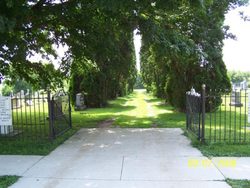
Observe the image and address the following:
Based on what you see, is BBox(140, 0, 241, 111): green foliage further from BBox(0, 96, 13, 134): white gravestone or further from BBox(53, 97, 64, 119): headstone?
BBox(0, 96, 13, 134): white gravestone

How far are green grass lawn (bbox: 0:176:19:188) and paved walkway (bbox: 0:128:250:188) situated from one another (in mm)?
148

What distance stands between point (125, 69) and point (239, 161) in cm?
1633

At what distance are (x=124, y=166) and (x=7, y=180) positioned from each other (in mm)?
2360

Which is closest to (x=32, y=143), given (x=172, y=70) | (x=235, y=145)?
(x=235, y=145)

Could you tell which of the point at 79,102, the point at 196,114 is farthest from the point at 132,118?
the point at 79,102

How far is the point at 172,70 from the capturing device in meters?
20.8

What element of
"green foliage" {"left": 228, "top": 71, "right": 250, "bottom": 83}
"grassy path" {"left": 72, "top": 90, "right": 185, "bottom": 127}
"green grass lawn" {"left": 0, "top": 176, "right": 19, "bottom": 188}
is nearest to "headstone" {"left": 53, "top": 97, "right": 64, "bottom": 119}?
"grassy path" {"left": 72, "top": 90, "right": 185, "bottom": 127}

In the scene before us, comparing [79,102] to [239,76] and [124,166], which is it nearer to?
[124,166]

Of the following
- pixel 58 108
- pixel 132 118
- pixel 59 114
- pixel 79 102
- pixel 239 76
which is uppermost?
pixel 239 76

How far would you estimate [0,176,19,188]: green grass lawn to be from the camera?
6.15 m

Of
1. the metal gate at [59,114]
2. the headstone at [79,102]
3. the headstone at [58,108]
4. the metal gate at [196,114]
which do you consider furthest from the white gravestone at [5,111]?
the headstone at [79,102]

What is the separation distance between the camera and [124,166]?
7.36 m

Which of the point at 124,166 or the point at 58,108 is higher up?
the point at 58,108

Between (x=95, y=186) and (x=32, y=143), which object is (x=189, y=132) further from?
(x=95, y=186)
